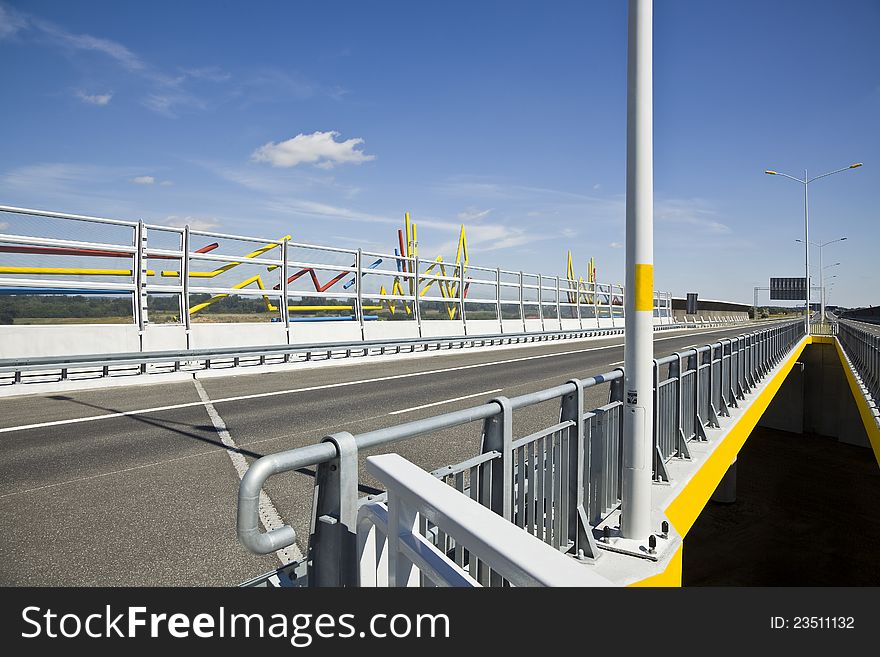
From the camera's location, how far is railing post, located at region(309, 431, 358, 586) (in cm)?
240

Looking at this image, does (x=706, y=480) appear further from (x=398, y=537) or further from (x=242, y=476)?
(x=398, y=537)

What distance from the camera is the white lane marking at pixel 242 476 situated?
4.42 m

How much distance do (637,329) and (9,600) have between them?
160 inches

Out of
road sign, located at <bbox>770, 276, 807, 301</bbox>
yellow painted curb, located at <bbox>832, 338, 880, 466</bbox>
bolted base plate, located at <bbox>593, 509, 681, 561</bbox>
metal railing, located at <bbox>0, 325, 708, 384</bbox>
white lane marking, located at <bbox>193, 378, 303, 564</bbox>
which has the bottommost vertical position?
yellow painted curb, located at <bbox>832, 338, 880, 466</bbox>

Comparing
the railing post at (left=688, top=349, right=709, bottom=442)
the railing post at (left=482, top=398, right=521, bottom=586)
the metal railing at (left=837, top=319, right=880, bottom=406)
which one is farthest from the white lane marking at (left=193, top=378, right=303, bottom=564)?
the metal railing at (left=837, top=319, right=880, bottom=406)

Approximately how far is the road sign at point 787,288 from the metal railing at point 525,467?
59.9m

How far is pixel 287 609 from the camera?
1954mm

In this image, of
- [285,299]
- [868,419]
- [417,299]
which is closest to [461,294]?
[417,299]

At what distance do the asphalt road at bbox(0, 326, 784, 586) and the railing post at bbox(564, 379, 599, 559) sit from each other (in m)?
2.06

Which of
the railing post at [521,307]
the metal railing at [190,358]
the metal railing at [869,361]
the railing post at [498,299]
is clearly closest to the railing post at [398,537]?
the metal railing at [190,358]

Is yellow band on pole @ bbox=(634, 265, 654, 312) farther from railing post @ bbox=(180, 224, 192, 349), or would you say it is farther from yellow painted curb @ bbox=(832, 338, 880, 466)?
railing post @ bbox=(180, 224, 192, 349)

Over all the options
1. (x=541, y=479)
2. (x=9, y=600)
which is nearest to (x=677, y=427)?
(x=541, y=479)

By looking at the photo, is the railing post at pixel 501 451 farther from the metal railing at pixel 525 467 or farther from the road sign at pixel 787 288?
the road sign at pixel 787 288

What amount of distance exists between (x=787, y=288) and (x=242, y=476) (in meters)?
67.7
